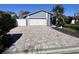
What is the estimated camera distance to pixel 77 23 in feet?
12.9

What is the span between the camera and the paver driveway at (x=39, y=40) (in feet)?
12.7

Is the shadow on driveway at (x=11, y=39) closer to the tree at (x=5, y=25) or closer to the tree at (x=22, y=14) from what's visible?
the tree at (x=5, y=25)

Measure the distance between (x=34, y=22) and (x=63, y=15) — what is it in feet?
1.91

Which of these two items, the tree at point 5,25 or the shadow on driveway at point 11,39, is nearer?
the tree at point 5,25

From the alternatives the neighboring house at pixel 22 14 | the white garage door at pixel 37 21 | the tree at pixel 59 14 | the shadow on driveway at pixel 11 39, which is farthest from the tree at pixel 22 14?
the tree at pixel 59 14

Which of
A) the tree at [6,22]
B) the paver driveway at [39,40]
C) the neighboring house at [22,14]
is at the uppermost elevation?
the neighboring house at [22,14]

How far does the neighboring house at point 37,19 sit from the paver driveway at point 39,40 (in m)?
0.09

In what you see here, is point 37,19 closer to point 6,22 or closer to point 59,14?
point 59,14

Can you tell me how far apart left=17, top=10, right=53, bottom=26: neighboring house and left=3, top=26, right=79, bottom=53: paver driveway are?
91mm

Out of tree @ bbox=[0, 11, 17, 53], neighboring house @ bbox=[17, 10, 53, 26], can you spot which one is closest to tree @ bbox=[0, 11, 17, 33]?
tree @ bbox=[0, 11, 17, 53]

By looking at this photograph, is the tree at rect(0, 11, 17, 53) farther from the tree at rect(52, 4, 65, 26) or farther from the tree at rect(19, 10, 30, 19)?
the tree at rect(52, 4, 65, 26)

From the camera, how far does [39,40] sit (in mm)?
3932

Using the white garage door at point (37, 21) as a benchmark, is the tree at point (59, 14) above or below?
above
